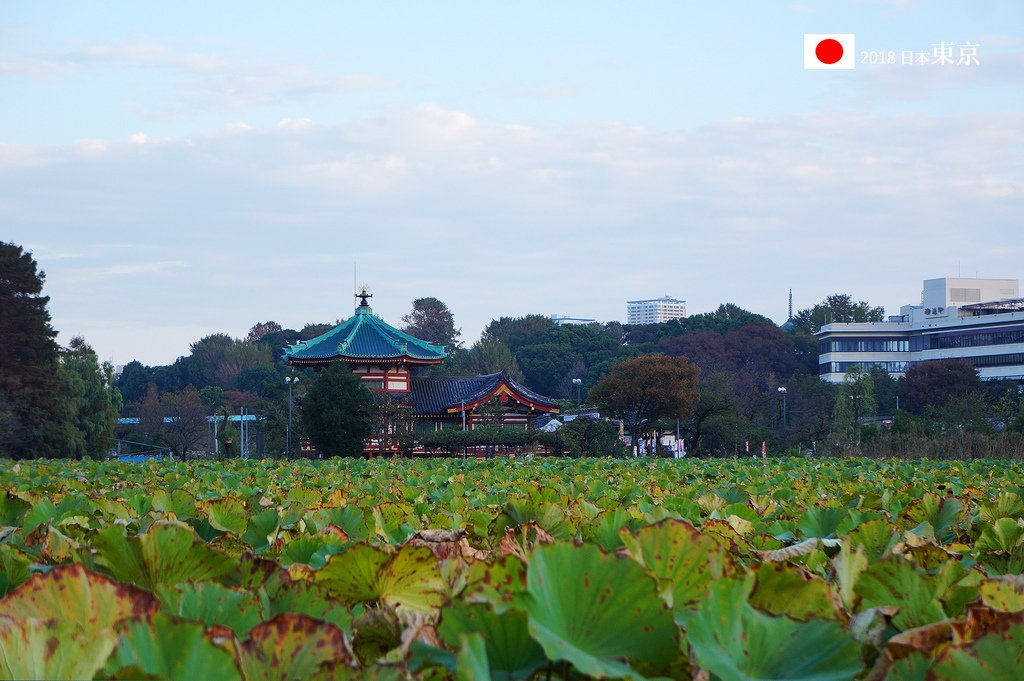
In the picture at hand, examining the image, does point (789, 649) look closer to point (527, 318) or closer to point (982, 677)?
point (982, 677)

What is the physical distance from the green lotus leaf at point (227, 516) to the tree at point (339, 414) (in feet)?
104

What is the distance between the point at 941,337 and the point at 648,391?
1679 inches

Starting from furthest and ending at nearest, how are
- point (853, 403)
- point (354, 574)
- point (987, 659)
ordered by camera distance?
point (853, 403), point (354, 574), point (987, 659)

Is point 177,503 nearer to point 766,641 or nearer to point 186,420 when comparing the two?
point 766,641

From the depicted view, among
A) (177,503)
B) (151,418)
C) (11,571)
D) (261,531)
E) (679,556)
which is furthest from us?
(151,418)

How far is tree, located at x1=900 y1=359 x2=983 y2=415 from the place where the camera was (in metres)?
54.9

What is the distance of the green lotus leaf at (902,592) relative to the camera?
1.32 m

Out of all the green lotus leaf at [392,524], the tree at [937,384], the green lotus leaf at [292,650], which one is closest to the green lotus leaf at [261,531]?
the green lotus leaf at [392,524]

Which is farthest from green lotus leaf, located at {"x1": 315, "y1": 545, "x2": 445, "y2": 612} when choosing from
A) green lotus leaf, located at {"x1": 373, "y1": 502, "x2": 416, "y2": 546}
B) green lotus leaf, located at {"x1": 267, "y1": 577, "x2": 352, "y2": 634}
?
green lotus leaf, located at {"x1": 373, "y1": 502, "x2": 416, "y2": 546}

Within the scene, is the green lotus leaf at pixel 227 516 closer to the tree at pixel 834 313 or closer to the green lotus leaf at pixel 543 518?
the green lotus leaf at pixel 543 518

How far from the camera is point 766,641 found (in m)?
0.99

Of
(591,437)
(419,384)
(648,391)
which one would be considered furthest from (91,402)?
Result: (648,391)

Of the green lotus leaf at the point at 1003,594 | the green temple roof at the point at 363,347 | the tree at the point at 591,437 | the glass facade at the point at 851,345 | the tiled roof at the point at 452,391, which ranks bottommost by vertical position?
the tree at the point at 591,437

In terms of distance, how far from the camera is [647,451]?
3828 cm
